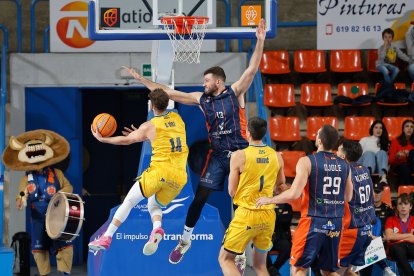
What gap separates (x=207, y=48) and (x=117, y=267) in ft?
16.1

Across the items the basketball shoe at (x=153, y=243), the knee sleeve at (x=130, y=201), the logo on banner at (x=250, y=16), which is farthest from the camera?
the logo on banner at (x=250, y=16)

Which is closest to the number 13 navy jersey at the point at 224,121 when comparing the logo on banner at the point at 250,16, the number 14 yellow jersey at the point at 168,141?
the number 14 yellow jersey at the point at 168,141

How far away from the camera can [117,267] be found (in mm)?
12586

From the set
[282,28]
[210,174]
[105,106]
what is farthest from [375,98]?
[210,174]

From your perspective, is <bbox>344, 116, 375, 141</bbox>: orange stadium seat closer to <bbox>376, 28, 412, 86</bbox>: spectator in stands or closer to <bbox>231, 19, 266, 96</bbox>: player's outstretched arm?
<bbox>376, 28, 412, 86</bbox>: spectator in stands

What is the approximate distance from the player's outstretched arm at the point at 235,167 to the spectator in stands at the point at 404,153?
5643mm

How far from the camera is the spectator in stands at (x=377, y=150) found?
1554 cm

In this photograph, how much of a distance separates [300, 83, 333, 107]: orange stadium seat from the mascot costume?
3824mm

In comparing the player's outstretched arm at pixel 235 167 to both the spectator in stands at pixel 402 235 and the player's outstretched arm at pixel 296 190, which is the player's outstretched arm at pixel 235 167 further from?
the spectator in stands at pixel 402 235

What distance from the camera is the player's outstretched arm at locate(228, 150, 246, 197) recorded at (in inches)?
420

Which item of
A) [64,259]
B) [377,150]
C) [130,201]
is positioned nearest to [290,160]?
[377,150]

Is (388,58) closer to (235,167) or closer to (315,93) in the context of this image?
(315,93)

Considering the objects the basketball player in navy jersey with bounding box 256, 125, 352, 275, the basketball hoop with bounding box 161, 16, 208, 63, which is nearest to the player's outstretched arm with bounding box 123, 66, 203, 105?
Answer: the basketball hoop with bounding box 161, 16, 208, 63

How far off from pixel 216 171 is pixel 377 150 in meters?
4.93
